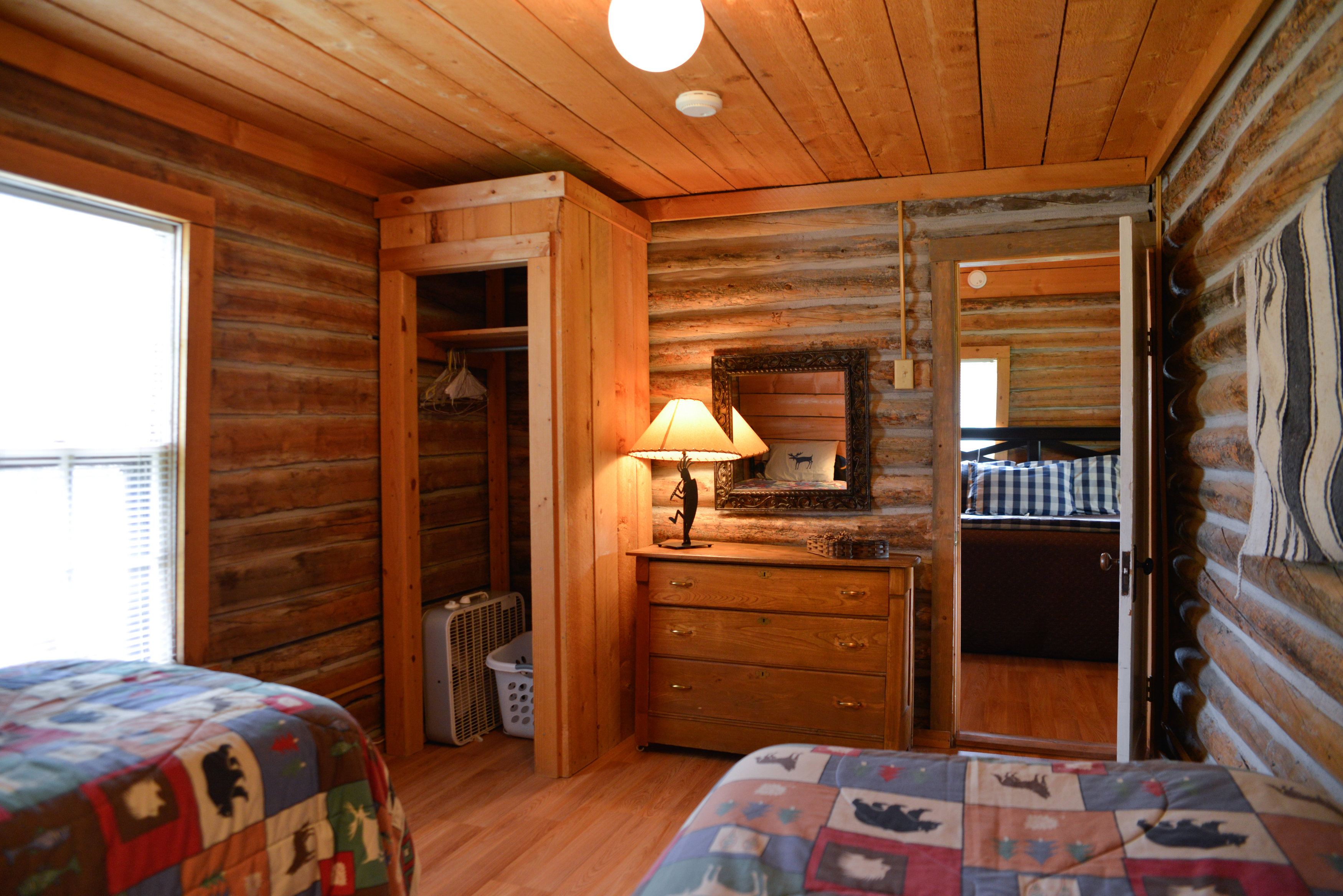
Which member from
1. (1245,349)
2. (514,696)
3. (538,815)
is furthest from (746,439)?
(1245,349)

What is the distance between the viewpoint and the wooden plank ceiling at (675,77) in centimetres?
224

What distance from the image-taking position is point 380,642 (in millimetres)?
3600

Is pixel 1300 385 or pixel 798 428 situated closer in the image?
pixel 1300 385

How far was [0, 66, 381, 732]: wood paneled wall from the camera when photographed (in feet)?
9.36

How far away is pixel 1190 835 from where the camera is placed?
4.04ft

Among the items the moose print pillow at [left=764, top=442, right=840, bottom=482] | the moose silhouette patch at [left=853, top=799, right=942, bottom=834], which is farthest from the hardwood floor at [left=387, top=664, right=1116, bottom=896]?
the moose silhouette patch at [left=853, top=799, right=942, bottom=834]

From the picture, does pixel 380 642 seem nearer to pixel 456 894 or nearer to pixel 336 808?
pixel 456 894

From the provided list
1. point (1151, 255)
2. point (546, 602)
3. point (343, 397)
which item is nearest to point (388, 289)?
point (343, 397)

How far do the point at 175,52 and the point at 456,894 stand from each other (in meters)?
2.58

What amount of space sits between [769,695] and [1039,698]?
5.59 ft

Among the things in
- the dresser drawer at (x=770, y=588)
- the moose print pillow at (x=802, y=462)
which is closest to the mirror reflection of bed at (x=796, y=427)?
the moose print pillow at (x=802, y=462)

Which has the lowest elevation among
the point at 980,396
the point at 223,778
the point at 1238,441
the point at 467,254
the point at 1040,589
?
the point at 1040,589

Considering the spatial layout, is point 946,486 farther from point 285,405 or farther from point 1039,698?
point 285,405

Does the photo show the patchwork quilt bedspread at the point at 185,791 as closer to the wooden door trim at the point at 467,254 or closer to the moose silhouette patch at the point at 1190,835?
the moose silhouette patch at the point at 1190,835
